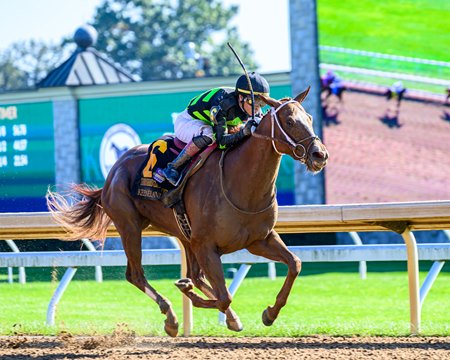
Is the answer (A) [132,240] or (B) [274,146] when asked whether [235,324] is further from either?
(A) [132,240]

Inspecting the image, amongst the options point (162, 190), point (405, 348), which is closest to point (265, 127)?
point (162, 190)

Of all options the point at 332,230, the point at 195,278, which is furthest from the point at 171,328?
the point at 332,230

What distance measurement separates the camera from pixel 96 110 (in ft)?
60.6

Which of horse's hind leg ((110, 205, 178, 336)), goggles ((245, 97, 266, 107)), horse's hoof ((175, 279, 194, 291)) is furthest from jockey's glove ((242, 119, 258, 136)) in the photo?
horse's hind leg ((110, 205, 178, 336))

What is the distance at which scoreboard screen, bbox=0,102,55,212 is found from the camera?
18609 millimetres

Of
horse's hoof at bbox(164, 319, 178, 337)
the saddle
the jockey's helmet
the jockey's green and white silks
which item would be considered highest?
the jockey's helmet

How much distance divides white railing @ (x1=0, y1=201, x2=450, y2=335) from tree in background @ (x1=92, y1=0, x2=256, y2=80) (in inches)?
1683

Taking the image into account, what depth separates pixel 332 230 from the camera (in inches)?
311

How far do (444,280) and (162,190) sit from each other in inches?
226

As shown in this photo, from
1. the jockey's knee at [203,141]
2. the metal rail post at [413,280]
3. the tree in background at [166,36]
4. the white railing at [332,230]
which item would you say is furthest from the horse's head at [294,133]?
the tree in background at [166,36]

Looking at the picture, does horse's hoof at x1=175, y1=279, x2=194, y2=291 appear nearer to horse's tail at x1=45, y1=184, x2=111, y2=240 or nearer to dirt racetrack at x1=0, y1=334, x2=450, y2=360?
dirt racetrack at x1=0, y1=334, x2=450, y2=360

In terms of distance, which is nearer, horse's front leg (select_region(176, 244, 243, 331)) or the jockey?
the jockey

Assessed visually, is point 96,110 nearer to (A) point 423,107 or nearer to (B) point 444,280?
(A) point 423,107

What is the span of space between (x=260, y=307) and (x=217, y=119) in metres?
3.51
